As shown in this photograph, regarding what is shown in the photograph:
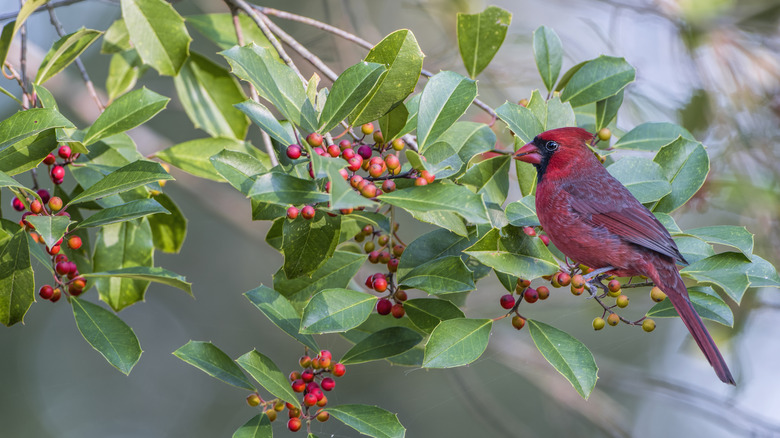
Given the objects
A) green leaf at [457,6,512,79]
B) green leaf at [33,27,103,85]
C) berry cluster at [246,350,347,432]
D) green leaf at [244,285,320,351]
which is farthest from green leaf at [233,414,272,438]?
green leaf at [457,6,512,79]

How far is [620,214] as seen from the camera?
2051 mm

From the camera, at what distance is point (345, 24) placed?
4582 mm

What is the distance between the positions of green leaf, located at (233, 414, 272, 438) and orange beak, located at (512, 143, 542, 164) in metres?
0.98

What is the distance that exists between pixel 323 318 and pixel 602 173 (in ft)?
3.46

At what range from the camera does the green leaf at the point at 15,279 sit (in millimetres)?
1698

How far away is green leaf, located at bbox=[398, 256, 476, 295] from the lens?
64.0 inches

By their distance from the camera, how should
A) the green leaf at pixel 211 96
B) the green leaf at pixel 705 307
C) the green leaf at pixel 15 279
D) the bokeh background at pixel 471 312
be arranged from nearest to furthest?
the green leaf at pixel 15 279, the green leaf at pixel 705 307, the green leaf at pixel 211 96, the bokeh background at pixel 471 312

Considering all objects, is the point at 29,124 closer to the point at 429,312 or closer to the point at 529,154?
the point at 429,312

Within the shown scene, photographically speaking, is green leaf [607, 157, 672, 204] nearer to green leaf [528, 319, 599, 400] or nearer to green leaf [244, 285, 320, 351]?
green leaf [528, 319, 599, 400]

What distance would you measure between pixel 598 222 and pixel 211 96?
67.1 inches

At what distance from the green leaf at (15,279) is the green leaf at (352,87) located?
87cm

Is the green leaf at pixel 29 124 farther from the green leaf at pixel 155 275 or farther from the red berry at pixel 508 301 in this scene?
the red berry at pixel 508 301

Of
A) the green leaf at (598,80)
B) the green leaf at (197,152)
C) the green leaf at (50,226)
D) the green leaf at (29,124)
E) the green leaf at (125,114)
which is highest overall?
the green leaf at (29,124)

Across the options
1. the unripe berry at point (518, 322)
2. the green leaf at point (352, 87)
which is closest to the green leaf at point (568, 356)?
the unripe berry at point (518, 322)
